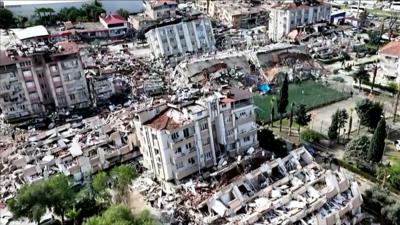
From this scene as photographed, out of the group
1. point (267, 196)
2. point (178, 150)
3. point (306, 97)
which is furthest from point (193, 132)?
point (306, 97)

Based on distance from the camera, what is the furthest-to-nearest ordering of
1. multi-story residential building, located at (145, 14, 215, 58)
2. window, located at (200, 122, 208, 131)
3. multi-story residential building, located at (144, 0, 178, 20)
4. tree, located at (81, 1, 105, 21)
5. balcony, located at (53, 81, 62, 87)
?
tree, located at (81, 1, 105, 21) → multi-story residential building, located at (144, 0, 178, 20) → multi-story residential building, located at (145, 14, 215, 58) → balcony, located at (53, 81, 62, 87) → window, located at (200, 122, 208, 131)

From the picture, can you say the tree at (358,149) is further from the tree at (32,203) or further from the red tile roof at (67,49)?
the red tile roof at (67,49)

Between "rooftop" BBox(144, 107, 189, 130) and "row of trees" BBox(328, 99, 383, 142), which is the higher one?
"rooftop" BBox(144, 107, 189, 130)

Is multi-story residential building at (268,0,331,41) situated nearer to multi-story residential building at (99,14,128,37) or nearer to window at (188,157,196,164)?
multi-story residential building at (99,14,128,37)

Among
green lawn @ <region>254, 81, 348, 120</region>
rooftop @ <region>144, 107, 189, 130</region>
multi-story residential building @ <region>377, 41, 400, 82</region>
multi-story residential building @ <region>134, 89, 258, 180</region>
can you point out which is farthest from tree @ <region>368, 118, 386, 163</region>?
multi-story residential building @ <region>377, 41, 400, 82</region>

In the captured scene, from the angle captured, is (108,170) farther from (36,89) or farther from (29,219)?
(36,89)

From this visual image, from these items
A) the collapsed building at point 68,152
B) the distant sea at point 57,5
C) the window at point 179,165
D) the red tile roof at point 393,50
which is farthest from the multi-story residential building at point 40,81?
the distant sea at point 57,5

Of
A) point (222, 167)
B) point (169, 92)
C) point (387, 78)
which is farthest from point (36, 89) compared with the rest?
point (387, 78)
